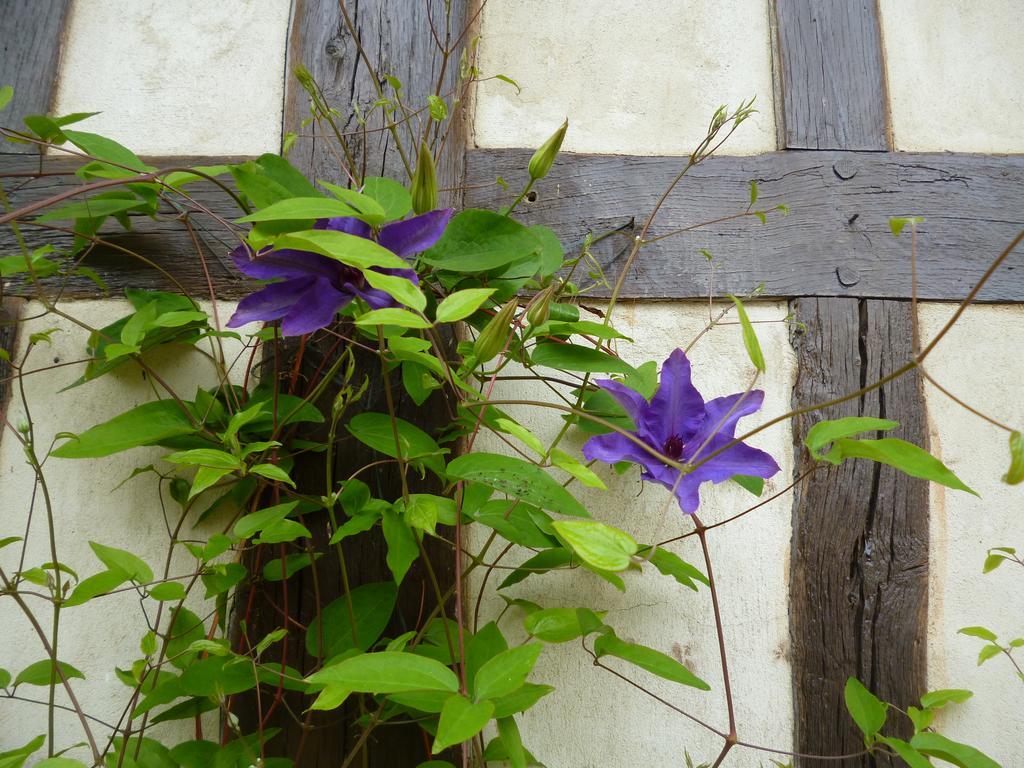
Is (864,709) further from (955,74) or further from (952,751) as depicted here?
(955,74)

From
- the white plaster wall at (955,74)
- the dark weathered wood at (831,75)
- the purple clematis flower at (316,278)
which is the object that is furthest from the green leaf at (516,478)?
the white plaster wall at (955,74)

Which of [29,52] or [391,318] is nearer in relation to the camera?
[391,318]

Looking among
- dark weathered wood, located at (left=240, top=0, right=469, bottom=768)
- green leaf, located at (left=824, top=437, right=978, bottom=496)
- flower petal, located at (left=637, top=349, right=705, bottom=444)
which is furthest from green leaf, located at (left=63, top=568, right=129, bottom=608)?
green leaf, located at (left=824, top=437, right=978, bottom=496)

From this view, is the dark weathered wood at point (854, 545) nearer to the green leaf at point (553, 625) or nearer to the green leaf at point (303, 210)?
the green leaf at point (553, 625)

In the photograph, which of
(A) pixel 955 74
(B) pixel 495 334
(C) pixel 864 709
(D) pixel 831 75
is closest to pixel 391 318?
(B) pixel 495 334

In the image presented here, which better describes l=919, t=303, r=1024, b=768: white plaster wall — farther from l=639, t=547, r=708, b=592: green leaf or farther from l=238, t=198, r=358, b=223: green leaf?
l=238, t=198, r=358, b=223: green leaf

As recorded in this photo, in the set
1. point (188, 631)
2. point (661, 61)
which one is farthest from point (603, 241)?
point (188, 631)

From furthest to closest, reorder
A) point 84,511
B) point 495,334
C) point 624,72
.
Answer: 1. point 624,72
2. point 84,511
3. point 495,334
